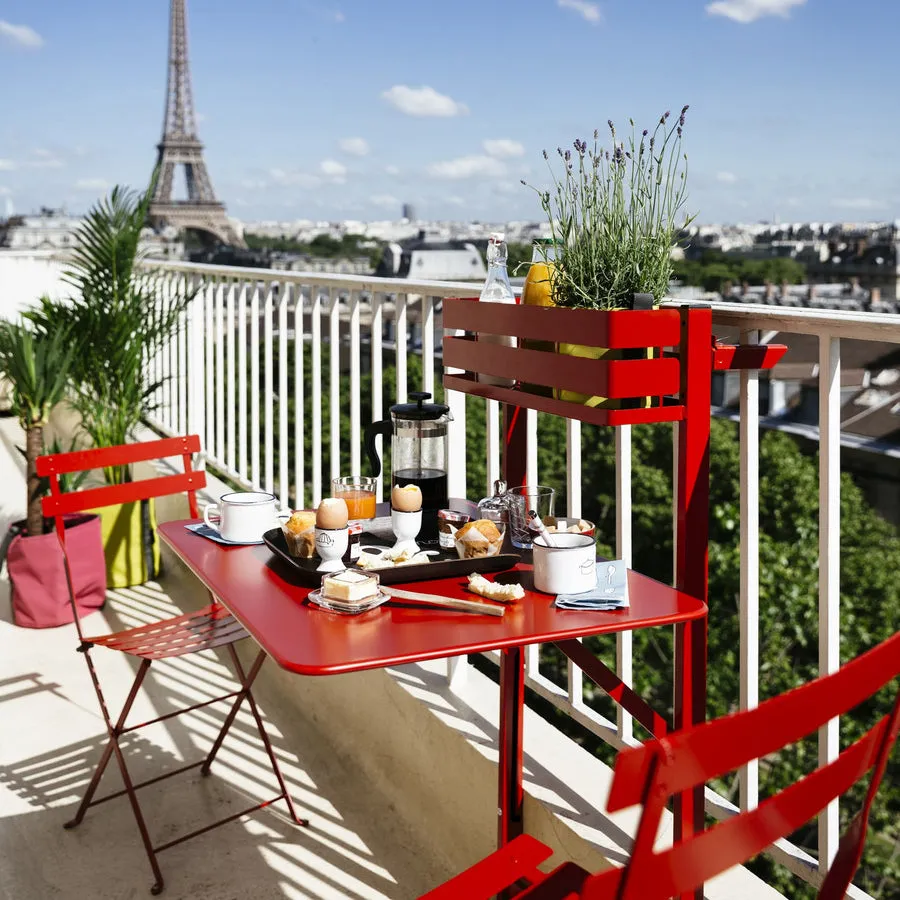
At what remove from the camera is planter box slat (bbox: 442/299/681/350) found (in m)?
1.66

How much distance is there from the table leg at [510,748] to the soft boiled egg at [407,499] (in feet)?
0.99

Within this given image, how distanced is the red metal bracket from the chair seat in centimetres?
126

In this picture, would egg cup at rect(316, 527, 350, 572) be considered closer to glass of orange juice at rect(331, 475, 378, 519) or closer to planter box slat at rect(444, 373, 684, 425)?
glass of orange juice at rect(331, 475, 378, 519)

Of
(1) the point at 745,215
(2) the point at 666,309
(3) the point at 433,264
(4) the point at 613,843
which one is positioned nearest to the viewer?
(2) the point at 666,309

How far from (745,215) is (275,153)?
35.6 meters

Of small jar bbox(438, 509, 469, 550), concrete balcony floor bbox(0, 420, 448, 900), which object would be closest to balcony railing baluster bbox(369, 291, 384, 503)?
concrete balcony floor bbox(0, 420, 448, 900)

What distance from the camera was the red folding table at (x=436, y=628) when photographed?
4.71ft

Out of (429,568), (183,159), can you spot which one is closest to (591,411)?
(429,568)

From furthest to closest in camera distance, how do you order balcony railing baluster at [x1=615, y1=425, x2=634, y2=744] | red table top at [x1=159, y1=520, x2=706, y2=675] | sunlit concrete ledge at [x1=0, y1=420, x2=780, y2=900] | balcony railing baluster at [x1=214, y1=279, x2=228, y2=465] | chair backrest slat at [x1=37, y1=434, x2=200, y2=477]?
balcony railing baluster at [x1=214, y1=279, x2=228, y2=465], chair backrest slat at [x1=37, y1=434, x2=200, y2=477], sunlit concrete ledge at [x1=0, y1=420, x2=780, y2=900], balcony railing baluster at [x1=615, y1=425, x2=634, y2=744], red table top at [x1=159, y1=520, x2=706, y2=675]

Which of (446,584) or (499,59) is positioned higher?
(499,59)

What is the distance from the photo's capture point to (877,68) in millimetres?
82625

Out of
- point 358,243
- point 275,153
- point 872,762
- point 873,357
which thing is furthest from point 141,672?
point 275,153

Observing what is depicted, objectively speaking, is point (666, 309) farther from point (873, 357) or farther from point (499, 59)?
point (499, 59)

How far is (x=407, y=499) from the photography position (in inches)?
77.0
